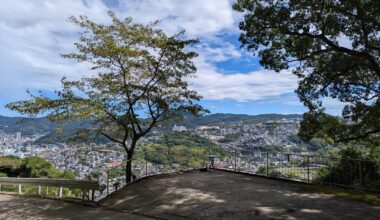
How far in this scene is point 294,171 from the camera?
15984 millimetres

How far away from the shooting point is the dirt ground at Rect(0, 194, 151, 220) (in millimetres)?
11984

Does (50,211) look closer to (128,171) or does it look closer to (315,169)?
(128,171)

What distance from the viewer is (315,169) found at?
15695 mm

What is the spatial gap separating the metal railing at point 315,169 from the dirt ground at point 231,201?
3.35ft

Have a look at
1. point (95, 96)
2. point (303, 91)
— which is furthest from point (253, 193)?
point (95, 96)

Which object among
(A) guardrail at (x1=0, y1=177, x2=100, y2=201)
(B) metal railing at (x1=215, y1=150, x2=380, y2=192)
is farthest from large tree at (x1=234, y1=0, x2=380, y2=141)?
(A) guardrail at (x1=0, y1=177, x2=100, y2=201)

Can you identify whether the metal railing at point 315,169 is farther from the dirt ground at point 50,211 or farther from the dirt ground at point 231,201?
the dirt ground at point 50,211

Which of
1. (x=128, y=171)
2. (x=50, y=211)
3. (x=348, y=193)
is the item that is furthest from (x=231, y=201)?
(x=128, y=171)

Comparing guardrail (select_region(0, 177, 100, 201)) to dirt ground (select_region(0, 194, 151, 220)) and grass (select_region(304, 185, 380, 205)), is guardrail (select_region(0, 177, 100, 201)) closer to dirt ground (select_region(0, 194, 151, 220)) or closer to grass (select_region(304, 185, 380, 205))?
dirt ground (select_region(0, 194, 151, 220))

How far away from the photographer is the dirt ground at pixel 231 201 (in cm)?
1015

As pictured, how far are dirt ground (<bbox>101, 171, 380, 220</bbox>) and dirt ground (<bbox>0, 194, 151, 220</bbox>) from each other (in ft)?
2.06

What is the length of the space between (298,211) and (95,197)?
8625mm

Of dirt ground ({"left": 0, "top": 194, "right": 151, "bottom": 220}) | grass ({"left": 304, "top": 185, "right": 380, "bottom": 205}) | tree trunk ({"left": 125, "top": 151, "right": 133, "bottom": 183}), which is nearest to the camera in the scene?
grass ({"left": 304, "top": 185, "right": 380, "bottom": 205})

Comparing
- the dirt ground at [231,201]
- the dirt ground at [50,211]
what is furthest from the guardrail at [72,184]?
the dirt ground at [231,201]
